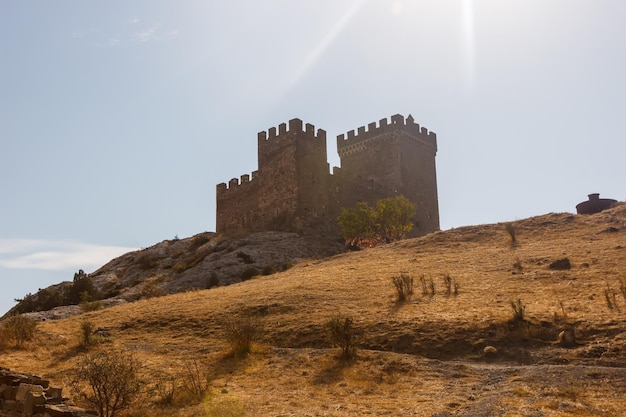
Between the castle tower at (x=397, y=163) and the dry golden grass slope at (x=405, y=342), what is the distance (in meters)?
24.0

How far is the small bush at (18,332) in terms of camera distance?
1614cm

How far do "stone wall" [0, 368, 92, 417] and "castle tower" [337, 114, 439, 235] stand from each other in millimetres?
36592

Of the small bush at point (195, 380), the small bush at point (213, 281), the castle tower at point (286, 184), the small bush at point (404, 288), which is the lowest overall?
the small bush at point (195, 380)

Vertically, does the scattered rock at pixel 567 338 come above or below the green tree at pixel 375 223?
below

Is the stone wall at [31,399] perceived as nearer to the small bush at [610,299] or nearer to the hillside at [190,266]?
the small bush at [610,299]

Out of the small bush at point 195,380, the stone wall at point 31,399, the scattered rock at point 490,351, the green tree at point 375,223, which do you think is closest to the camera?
the stone wall at point 31,399

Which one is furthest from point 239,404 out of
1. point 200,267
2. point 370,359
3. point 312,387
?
point 200,267

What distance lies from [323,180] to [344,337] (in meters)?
29.0

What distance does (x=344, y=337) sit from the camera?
12.9 metres

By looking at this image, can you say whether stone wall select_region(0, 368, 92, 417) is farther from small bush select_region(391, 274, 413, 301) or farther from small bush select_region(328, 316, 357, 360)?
small bush select_region(391, 274, 413, 301)

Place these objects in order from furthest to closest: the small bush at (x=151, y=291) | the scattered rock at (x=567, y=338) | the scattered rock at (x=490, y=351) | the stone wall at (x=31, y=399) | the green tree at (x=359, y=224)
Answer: the green tree at (x=359, y=224), the small bush at (x=151, y=291), the scattered rock at (x=490, y=351), the scattered rock at (x=567, y=338), the stone wall at (x=31, y=399)

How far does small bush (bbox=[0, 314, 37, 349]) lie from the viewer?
16.1 metres

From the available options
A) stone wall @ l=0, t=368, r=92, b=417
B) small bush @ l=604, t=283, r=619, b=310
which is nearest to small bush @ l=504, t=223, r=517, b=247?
small bush @ l=604, t=283, r=619, b=310

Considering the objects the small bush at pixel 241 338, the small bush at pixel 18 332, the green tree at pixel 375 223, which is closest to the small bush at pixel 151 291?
the small bush at pixel 18 332
